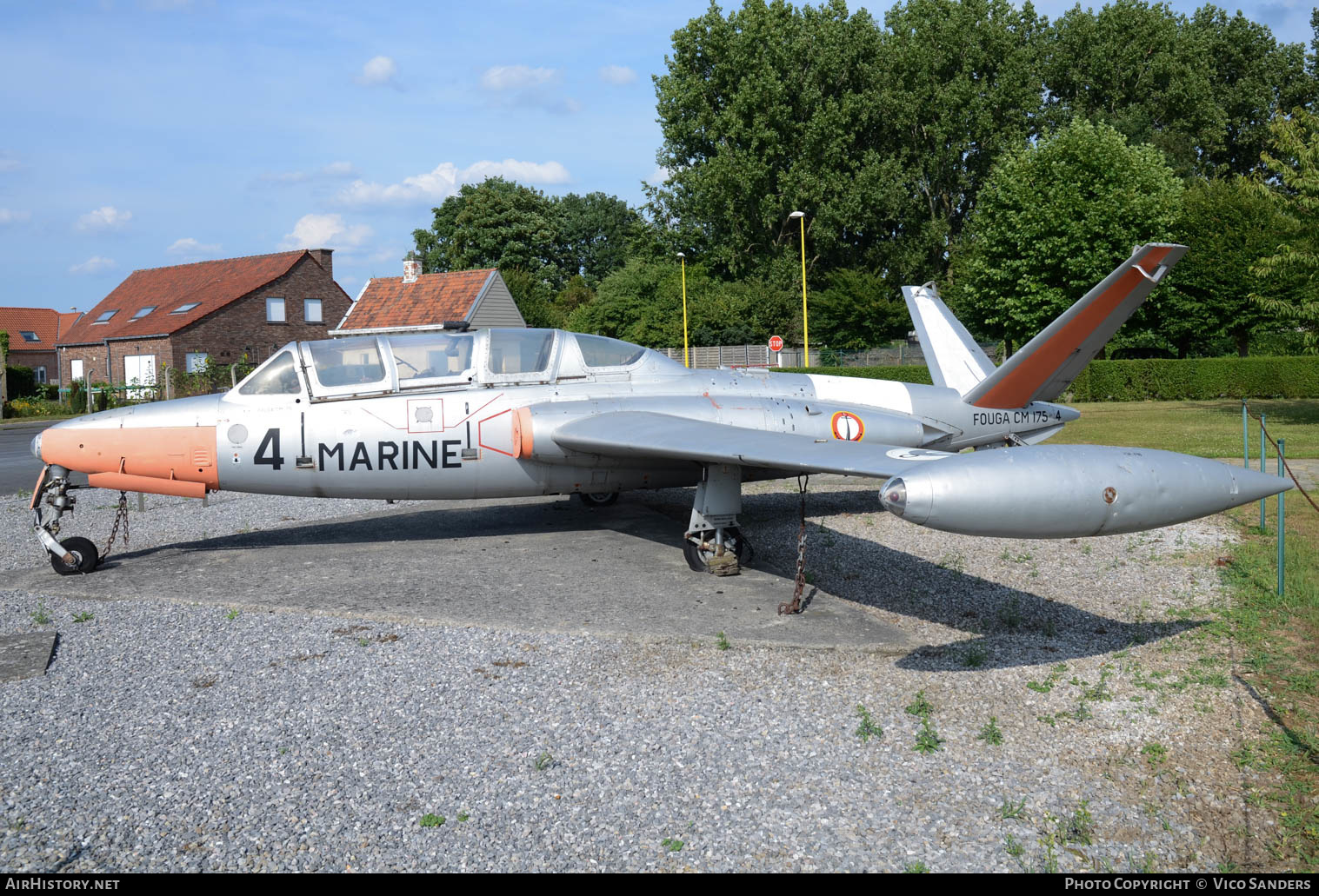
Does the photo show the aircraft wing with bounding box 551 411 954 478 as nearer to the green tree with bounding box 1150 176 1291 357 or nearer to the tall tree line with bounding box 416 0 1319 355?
the green tree with bounding box 1150 176 1291 357

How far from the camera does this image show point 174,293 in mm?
50031

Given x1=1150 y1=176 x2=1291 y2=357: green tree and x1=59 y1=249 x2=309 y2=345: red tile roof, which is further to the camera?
x1=59 y1=249 x2=309 y2=345: red tile roof

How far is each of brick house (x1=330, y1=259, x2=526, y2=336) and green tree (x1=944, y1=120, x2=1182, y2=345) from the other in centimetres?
2344

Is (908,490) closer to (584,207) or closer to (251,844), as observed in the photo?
(251,844)

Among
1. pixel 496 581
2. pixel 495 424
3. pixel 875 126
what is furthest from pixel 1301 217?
pixel 875 126

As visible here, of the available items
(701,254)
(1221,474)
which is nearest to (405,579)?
(1221,474)

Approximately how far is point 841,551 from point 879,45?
5430 centimetres

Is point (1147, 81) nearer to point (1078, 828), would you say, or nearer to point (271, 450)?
point (271, 450)

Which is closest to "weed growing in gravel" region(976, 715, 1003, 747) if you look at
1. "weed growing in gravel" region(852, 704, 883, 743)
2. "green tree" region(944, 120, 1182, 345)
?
"weed growing in gravel" region(852, 704, 883, 743)

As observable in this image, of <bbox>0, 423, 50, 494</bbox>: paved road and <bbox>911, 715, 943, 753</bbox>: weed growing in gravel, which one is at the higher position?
<bbox>0, 423, 50, 494</bbox>: paved road

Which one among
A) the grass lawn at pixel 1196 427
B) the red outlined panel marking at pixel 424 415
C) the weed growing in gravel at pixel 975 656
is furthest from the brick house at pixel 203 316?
the weed growing in gravel at pixel 975 656

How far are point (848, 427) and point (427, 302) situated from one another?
1499 inches

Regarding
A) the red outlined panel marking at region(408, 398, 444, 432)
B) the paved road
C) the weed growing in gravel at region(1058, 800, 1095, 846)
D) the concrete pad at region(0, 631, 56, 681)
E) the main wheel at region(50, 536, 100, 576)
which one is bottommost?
the weed growing in gravel at region(1058, 800, 1095, 846)

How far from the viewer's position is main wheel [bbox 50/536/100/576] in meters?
9.12
